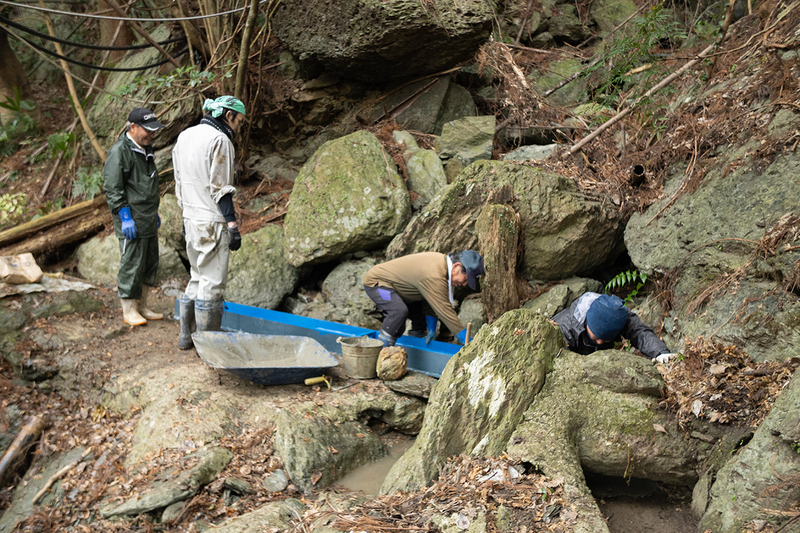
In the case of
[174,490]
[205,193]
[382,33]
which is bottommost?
[174,490]

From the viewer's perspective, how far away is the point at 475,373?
10.9 feet

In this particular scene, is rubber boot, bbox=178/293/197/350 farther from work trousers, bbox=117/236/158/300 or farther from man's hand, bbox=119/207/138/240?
man's hand, bbox=119/207/138/240

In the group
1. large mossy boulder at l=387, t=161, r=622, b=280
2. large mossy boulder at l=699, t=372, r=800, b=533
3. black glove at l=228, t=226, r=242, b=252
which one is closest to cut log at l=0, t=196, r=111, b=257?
black glove at l=228, t=226, r=242, b=252

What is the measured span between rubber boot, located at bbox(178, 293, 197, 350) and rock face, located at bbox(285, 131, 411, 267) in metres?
1.72

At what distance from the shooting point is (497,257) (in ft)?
17.5

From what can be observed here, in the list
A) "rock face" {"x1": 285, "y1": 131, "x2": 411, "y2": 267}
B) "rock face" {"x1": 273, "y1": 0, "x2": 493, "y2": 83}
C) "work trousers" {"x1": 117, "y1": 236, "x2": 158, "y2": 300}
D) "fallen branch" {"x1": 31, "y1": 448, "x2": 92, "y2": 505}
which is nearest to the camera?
"fallen branch" {"x1": 31, "y1": 448, "x2": 92, "y2": 505}

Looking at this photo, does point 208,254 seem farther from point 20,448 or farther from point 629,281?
point 629,281

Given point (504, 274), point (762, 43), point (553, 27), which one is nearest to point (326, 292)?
point (504, 274)

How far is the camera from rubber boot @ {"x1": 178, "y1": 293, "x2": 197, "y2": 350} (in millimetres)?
4828

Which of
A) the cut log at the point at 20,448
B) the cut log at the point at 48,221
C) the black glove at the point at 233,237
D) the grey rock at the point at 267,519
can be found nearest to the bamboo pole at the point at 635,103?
the black glove at the point at 233,237

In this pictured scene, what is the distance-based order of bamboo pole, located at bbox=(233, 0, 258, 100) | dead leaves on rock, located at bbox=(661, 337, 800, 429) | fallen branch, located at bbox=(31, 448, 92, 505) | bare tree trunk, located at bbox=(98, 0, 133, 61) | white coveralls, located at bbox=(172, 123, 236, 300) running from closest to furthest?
dead leaves on rock, located at bbox=(661, 337, 800, 429) < fallen branch, located at bbox=(31, 448, 92, 505) < white coveralls, located at bbox=(172, 123, 236, 300) < bamboo pole, located at bbox=(233, 0, 258, 100) < bare tree trunk, located at bbox=(98, 0, 133, 61)

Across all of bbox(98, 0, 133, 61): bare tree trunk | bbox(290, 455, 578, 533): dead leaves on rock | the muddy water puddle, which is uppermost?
bbox(98, 0, 133, 61): bare tree trunk

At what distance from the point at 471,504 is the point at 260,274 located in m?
4.41

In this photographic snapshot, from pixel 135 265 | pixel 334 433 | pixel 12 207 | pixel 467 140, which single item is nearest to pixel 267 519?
pixel 334 433
